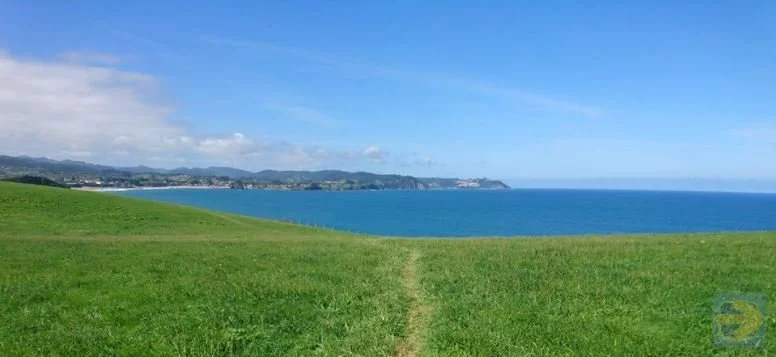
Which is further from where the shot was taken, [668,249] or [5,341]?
[668,249]

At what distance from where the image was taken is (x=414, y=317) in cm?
1342

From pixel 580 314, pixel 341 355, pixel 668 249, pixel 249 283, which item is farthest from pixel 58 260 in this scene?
pixel 668 249

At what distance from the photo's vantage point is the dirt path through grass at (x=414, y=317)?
37.3 ft

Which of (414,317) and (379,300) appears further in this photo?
(379,300)

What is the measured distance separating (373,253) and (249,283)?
9.33m

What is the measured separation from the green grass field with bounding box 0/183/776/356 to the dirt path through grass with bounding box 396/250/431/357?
1.9 inches

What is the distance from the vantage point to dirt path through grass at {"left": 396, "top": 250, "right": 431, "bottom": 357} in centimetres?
1136

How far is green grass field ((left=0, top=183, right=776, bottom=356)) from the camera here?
1144 centimetres

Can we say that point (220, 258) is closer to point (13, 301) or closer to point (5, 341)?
point (13, 301)

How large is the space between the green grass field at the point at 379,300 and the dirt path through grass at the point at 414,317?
1.9 inches

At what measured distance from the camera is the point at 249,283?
16891 mm

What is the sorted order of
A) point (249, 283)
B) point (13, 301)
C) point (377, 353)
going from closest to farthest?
point (377, 353) < point (13, 301) < point (249, 283)

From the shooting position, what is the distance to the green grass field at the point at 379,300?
11.4 m

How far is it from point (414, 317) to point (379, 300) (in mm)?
1659
